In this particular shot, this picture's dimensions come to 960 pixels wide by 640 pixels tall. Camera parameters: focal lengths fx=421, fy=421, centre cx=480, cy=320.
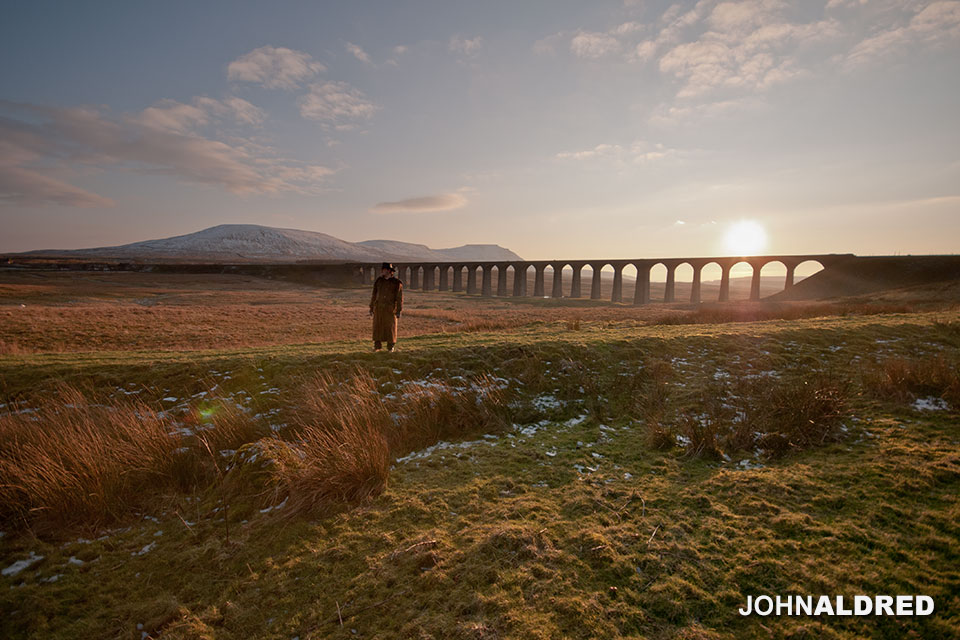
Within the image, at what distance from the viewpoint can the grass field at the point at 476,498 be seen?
119 inches

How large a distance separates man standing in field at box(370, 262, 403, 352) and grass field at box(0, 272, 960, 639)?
3.90 ft

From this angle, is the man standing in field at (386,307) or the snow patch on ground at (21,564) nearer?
the snow patch on ground at (21,564)

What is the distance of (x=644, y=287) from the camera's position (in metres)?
72.6

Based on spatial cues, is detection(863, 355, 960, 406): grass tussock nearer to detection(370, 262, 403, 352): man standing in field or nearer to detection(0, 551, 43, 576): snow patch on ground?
detection(370, 262, 403, 352): man standing in field

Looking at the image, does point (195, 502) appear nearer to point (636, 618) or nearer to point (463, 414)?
point (463, 414)

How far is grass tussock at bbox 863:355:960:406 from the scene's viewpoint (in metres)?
6.39

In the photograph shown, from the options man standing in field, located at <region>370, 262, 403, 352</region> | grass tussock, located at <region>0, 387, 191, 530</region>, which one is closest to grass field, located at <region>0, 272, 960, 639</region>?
grass tussock, located at <region>0, 387, 191, 530</region>

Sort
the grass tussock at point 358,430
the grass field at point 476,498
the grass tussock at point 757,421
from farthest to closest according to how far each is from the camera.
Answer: the grass tussock at point 757,421, the grass tussock at point 358,430, the grass field at point 476,498

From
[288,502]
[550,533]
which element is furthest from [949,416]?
[288,502]

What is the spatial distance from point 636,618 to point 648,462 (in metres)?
2.63

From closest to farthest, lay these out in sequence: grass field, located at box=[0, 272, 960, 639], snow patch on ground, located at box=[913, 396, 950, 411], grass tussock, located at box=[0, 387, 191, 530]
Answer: grass field, located at box=[0, 272, 960, 639] → grass tussock, located at box=[0, 387, 191, 530] → snow patch on ground, located at box=[913, 396, 950, 411]

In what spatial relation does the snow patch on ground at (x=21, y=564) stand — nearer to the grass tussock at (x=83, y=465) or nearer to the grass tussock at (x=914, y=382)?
the grass tussock at (x=83, y=465)

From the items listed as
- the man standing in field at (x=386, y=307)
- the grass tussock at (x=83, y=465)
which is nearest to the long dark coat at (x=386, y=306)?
the man standing in field at (x=386, y=307)

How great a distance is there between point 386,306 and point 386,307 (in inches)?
0.9
